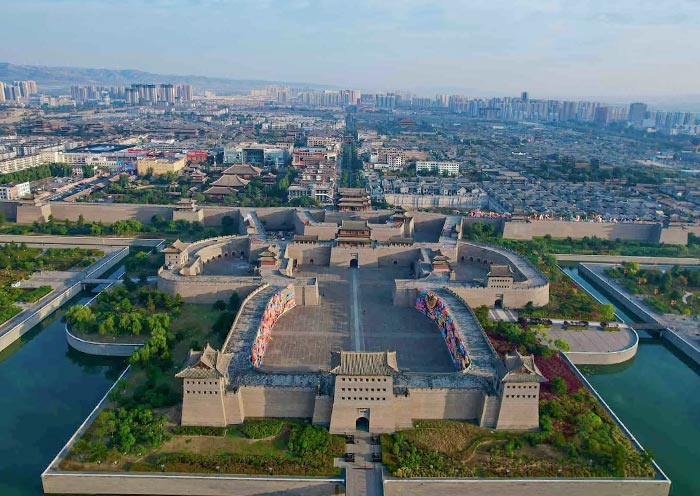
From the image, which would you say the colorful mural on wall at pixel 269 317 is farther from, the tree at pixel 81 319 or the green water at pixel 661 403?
the green water at pixel 661 403

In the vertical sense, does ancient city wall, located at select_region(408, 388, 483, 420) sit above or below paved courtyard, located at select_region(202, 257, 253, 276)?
above

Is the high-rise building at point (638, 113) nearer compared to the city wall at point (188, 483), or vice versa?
the city wall at point (188, 483)

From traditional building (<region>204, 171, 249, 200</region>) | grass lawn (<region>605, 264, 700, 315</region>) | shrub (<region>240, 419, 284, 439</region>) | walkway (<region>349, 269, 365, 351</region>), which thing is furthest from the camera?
traditional building (<region>204, 171, 249, 200</region>)

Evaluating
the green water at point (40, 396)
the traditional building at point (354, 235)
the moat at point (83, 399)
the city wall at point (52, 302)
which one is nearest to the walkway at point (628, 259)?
the moat at point (83, 399)

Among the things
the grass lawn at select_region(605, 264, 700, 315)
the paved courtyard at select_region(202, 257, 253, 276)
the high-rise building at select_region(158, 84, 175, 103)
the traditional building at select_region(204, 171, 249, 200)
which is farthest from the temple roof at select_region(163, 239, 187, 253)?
the high-rise building at select_region(158, 84, 175, 103)

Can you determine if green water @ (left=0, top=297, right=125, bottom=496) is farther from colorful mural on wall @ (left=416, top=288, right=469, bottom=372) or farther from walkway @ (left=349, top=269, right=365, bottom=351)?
colorful mural on wall @ (left=416, top=288, right=469, bottom=372)

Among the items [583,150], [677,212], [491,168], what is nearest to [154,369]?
[677,212]

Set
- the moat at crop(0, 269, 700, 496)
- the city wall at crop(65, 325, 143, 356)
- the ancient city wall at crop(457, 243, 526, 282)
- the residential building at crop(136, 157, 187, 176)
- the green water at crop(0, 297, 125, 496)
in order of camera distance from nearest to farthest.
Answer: the green water at crop(0, 297, 125, 496)
the moat at crop(0, 269, 700, 496)
the city wall at crop(65, 325, 143, 356)
the ancient city wall at crop(457, 243, 526, 282)
the residential building at crop(136, 157, 187, 176)
